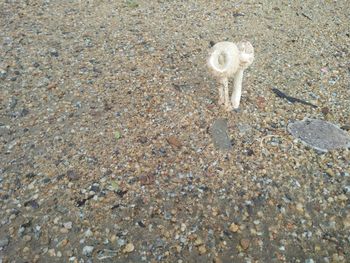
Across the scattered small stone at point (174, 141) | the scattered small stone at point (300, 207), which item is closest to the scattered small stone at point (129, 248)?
the scattered small stone at point (174, 141)

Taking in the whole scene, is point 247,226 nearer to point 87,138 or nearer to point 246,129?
point 246,129

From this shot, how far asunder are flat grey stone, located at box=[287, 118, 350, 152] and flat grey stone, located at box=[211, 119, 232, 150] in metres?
0.67

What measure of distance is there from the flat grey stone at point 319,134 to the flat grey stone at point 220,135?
669mm

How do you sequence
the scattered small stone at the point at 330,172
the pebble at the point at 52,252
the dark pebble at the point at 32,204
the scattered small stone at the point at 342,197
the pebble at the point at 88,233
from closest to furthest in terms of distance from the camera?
1. the pebble at the point at 52,252
2. the pebble at the point at 88,233
3. the dark pebble at the point at 32,204
4. the scattered small stone at the point at 342,197
5. the scattered small stone at the point at 330,172

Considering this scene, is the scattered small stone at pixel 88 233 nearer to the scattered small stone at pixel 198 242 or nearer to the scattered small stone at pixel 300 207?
the scattered small stone at pixel 198 242

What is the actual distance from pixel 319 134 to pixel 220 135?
101cm

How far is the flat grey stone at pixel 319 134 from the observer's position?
378cm

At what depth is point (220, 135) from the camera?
12.6 ft

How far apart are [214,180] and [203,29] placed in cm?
290

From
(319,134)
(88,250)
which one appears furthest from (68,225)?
(319,134)

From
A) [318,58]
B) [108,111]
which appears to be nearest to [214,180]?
[108,111]

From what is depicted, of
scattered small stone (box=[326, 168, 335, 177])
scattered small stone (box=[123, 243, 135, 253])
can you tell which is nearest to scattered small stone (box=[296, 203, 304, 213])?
scattered small stone (box=[326, 168, 335, 177])

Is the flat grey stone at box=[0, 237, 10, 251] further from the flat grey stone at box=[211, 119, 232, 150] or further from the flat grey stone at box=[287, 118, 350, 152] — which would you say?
the flat grey stone at box=[287, 118, 350, 152]

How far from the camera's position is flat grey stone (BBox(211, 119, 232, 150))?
374 cm
